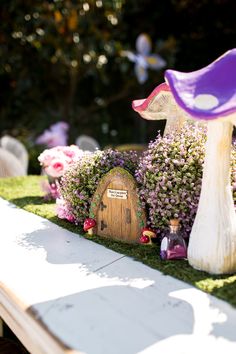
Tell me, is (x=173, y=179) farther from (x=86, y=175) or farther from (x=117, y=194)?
(x=86, y=175)

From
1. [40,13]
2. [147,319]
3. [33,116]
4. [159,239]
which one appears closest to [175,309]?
[147,319]

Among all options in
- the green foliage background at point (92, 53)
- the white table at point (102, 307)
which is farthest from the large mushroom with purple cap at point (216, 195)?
the green foliage background at point (92, 53)

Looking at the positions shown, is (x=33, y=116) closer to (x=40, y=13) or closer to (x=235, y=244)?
(x=40, y=13)

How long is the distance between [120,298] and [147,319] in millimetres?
131

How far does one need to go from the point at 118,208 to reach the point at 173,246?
0.29 m

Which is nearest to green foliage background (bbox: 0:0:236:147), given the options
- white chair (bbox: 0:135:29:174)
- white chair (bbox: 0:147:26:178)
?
white chair (bbox: 0:135:29:174)

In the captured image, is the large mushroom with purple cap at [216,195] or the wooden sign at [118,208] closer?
the large mushroom with purple cap at [216,195]

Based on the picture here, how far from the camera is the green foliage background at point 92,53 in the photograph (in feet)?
18.4

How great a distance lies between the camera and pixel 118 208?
1.61 metres

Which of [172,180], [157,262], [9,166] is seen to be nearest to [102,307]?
[157,262]

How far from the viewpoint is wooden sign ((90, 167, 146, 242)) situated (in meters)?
1.57

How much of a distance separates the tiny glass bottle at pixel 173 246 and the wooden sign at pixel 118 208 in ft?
0.54

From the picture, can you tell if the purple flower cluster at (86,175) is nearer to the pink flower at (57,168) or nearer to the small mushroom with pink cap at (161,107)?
the small mushroom with pink cap at (161,107)

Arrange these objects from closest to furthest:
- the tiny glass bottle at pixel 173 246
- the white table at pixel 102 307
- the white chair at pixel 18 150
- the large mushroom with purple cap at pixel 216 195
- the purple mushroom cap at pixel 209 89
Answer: the white table at pixel 102 307
the purple mushroom cap at pixel 209 89
the large mushroom with purple cap at pixel 216 195
the tiny glass bottle at pixel 173 246
the white chair at pixel 18 150
